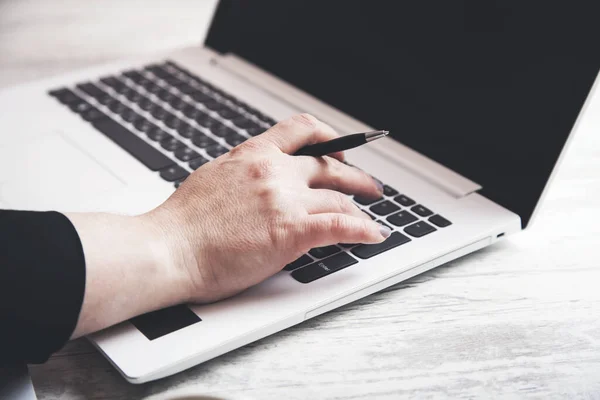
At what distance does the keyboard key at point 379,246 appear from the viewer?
2.14ft

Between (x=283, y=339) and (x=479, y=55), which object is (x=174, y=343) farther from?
(x=479, y=55)

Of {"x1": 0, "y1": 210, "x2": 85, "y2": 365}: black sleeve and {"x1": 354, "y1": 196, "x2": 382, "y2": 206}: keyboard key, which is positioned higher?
{"x1": 354, "y1": 196, "x2": 382, "y2": 206}: keyboard key

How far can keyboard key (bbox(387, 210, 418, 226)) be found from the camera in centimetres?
71

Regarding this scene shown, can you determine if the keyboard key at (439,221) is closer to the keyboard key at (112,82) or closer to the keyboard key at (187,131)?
the keyboard key at (187,131)

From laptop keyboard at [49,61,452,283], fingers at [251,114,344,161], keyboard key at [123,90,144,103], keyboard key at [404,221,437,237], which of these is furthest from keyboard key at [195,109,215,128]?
keyboard key at [404,221,437,237]

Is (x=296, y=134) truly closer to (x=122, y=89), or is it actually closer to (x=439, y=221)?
(x=439, y=221)

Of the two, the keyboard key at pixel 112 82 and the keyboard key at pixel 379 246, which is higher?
the keyboard key at pixel 379 246

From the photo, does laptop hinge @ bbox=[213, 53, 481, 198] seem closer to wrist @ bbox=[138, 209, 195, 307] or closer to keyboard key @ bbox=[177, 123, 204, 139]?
keyboard key @ bbox=[177, 123, 204, 139]

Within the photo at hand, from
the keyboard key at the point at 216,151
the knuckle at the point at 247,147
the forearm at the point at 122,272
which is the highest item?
the knuckle at the point at 247,147

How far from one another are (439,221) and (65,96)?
591mm

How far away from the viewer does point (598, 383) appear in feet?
1.84

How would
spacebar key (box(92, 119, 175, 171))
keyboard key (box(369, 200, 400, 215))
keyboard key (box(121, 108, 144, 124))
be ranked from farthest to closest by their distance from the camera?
keyboard key (box(121, 108, 144, 124)) → spacebar key (box(92, 119, 175, 171)) → keyboard key (box(369, 200, 400, 215))

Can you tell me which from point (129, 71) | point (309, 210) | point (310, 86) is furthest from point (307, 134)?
point (129, 71)

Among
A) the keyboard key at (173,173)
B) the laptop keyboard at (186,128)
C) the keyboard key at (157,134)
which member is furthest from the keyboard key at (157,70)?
the keyboard key at (173,173)
